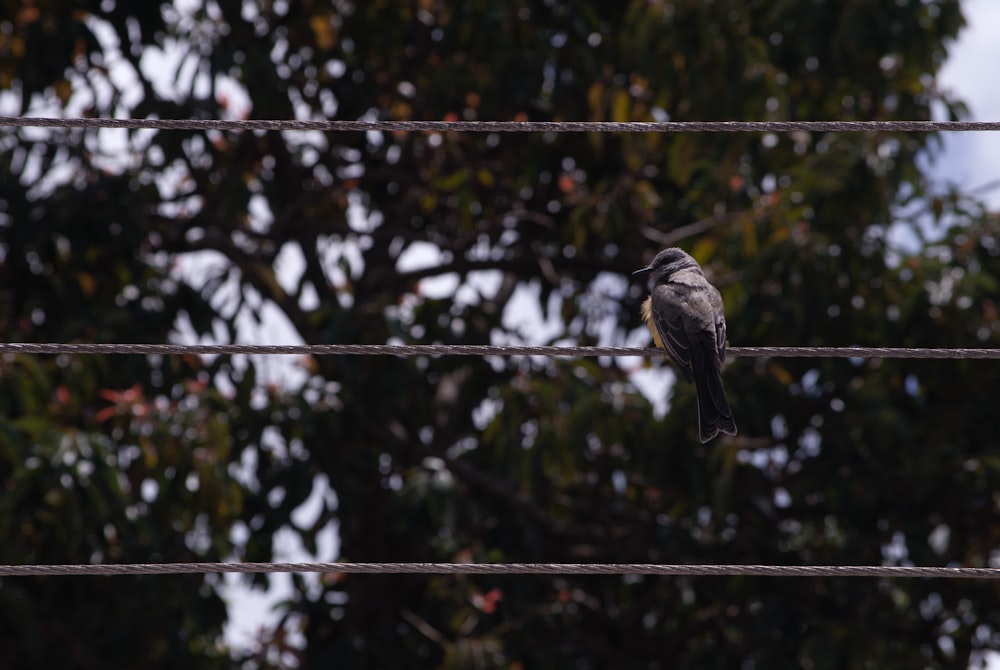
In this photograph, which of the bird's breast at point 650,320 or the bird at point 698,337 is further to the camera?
the bird's breast at point 650,320

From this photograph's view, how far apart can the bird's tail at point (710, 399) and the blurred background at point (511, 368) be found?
198cm

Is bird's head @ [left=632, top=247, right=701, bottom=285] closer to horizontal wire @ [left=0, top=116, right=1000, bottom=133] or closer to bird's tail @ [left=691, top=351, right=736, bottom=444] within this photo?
bird's tail @ [left=691, top=351, right=736, bottom=444]

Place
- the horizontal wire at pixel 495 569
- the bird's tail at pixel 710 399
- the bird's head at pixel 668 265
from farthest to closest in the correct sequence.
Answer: the bird's head at pixel 668 265 → the bird's tail at pixel 710 399 → the horizontal wire at pixel 495 569

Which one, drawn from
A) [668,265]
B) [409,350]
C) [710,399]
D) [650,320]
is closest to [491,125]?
[409,350]

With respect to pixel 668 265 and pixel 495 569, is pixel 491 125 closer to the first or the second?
pixel 495 569

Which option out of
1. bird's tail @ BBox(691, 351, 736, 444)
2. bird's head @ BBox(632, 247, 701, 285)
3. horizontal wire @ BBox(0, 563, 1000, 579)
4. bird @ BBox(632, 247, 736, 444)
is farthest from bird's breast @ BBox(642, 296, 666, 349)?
horizontal wire @ BBox(0, 563, 1000, 579)

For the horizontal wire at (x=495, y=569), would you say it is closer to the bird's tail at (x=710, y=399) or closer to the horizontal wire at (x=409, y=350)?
the horizontal wire at (x=409, y=350)

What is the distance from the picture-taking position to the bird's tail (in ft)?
23.5

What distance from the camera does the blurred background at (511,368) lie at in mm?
9688

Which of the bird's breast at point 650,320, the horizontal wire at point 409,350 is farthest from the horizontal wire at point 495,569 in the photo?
the bird's breast at point 650,320

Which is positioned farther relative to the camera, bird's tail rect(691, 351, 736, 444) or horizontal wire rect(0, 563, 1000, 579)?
bird's tail rect(691, 351, 736, 444)

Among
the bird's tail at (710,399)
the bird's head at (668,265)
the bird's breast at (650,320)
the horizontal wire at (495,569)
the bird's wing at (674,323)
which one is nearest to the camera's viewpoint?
the horizontal wire at (495,569)

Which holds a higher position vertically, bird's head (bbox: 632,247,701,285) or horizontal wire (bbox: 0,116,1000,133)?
horizontal wire (bbox: 0,116,1000,133)

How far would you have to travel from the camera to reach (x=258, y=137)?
11.6 m
